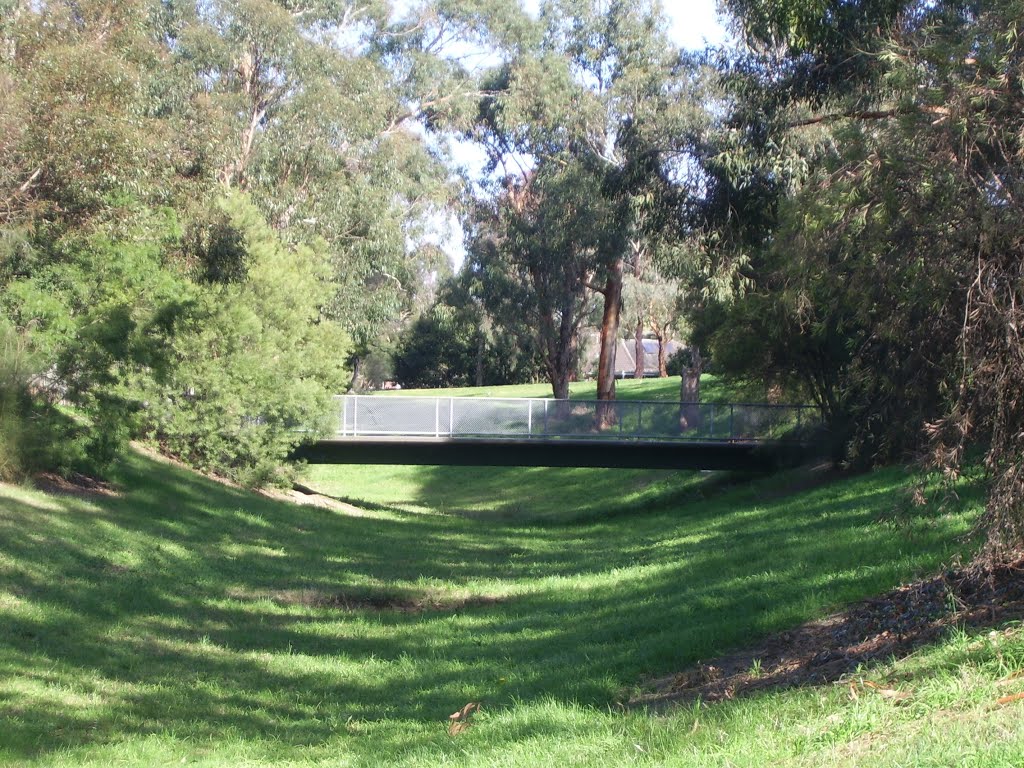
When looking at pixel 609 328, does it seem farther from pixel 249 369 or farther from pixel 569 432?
pixel 249 369

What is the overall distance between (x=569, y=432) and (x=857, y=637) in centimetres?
2048

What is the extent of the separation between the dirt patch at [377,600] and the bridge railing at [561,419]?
1208cm

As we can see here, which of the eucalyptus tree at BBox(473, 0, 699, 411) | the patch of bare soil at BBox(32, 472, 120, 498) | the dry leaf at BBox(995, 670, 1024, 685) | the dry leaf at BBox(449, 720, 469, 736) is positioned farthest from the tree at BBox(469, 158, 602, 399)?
the dry leaf at BBox(995, 670, 1024, 685)

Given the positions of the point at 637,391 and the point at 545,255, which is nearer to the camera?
the point at 545,255

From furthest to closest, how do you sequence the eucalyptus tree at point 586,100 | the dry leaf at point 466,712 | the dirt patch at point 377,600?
the eucalyptus tree at point 586,100 → the dirt patch at point 377,600 → the dry leaf at point 466,712

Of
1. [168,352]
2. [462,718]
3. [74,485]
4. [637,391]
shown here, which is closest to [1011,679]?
[462,718]

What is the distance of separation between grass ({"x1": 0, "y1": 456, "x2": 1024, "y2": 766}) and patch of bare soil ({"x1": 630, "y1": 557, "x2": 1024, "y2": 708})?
0.44 metres

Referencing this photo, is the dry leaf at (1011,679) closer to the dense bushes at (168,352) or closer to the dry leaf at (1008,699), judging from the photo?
the dry leaf at (1008,699)

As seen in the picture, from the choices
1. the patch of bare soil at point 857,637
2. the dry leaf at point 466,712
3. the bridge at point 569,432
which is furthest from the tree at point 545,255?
the dry leaf at point 466,712

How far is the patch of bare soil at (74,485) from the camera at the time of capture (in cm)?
1948

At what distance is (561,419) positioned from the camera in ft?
96.7

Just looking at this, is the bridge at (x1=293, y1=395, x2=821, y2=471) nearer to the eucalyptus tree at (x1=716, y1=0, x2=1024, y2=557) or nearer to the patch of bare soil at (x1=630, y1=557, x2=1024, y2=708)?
the eucalyptus tree at (x1=716, y1=0, x2=1024, y2=557)

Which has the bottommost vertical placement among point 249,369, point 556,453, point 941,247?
point 556,453

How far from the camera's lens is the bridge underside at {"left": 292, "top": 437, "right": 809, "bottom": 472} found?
28.9 metres
